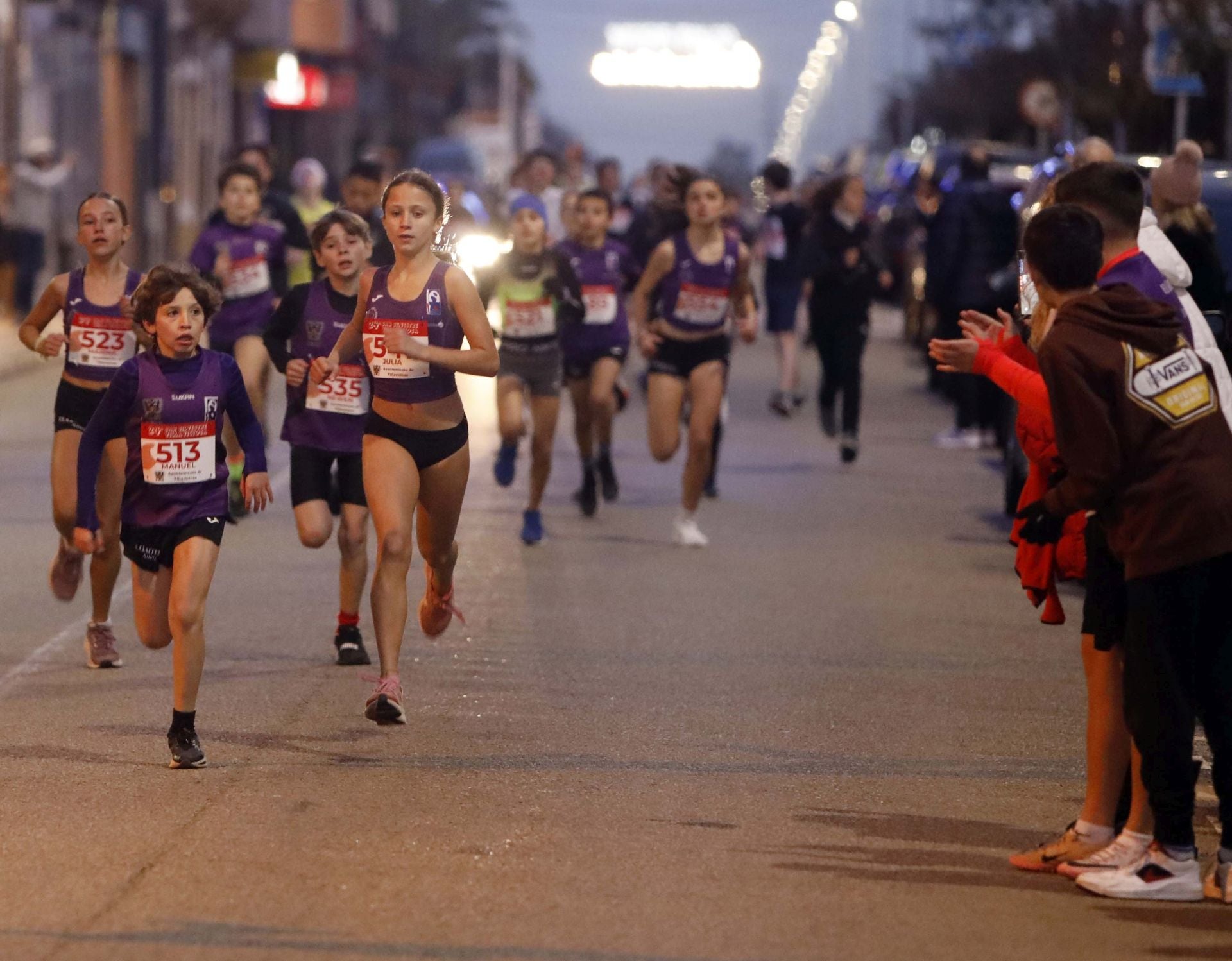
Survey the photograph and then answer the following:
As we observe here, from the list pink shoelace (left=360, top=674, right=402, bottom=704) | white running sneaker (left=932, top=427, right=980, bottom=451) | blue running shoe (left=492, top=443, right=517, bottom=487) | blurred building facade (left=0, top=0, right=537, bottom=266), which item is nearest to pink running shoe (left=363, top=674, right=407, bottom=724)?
pink shoelace (left=360, top=674, right=402, bottom=704)

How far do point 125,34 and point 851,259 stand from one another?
99.8ft

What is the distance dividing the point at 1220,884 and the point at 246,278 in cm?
842

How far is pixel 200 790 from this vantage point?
23.2 feet

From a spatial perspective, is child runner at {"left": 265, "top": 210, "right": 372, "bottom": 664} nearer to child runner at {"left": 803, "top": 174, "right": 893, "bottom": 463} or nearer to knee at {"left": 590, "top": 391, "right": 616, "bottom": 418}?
knee at {"left": 590, "top": 391, "right": 616, "bottom": 418}

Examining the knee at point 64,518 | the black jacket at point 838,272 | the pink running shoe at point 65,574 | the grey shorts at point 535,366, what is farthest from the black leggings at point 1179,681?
the black jacket at point 838,272

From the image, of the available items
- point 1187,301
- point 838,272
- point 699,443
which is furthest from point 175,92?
point 1187,301

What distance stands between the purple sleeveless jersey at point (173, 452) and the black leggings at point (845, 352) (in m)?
9.42

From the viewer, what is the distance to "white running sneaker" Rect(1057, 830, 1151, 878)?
6219 millimetres

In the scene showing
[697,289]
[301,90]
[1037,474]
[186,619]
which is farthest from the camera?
[301,90]

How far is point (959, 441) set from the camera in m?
19.0

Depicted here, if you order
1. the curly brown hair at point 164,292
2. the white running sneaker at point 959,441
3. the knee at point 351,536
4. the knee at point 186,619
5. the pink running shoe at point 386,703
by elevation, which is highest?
the curly brown hair at point 164,292

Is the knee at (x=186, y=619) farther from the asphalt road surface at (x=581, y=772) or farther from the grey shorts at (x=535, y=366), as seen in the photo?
the grey shorts at (x=535, y=366)

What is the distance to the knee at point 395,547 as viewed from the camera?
8039mm

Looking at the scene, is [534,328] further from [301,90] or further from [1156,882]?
[301,90]
